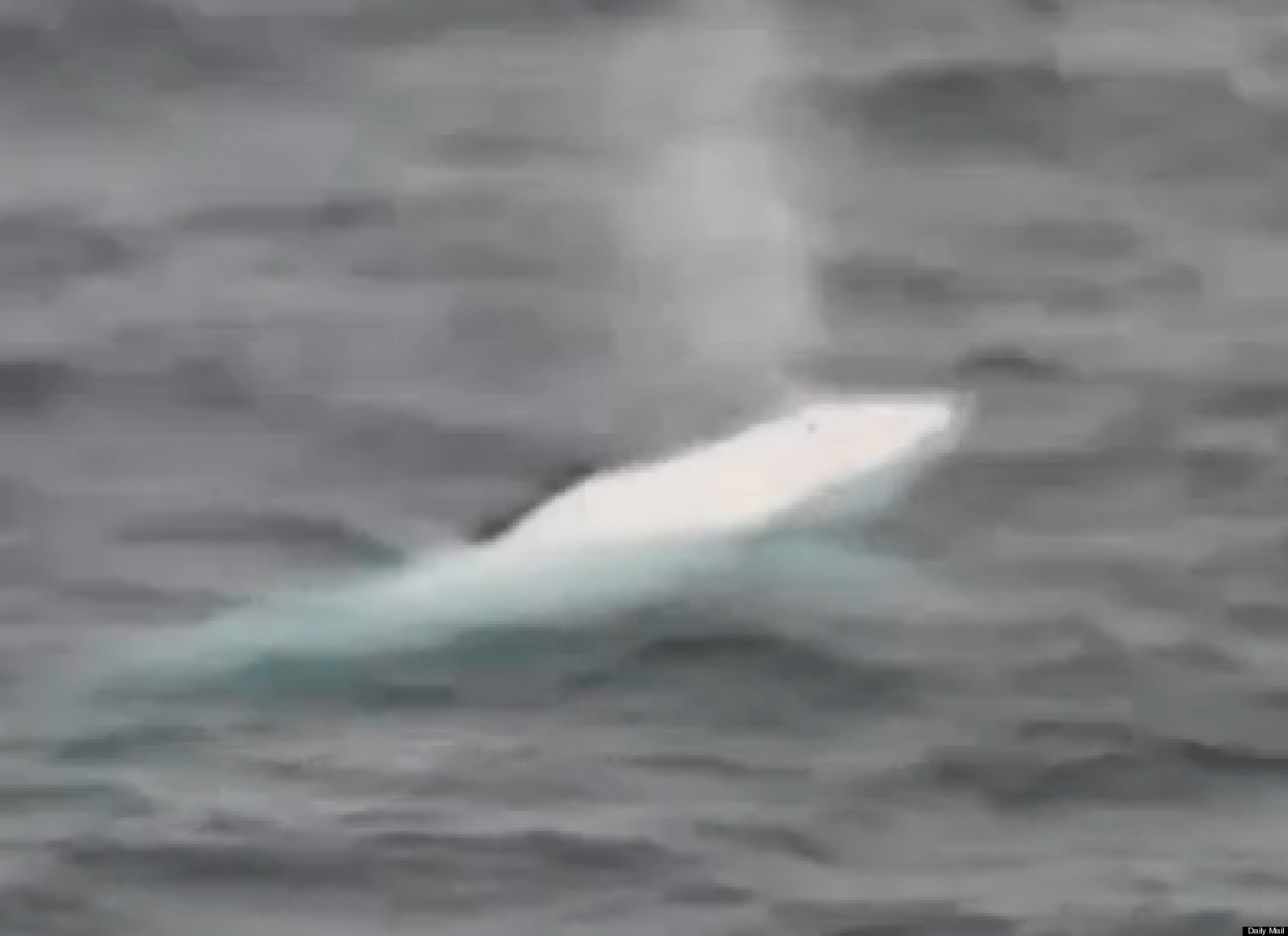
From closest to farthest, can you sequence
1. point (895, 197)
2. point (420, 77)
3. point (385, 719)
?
point (385, 719) → point (895, 197) → point (420, 77)

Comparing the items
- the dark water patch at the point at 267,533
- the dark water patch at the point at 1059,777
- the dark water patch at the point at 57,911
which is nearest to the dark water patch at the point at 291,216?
the dark water patch at the point at 267,533

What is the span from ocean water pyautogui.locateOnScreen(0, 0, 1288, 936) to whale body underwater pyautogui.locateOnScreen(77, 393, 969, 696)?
5.3 inches

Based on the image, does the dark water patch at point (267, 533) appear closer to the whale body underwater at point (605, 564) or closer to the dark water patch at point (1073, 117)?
the whale body underwater at point (605, 564)

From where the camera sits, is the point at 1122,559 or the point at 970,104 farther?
the point at 970,104

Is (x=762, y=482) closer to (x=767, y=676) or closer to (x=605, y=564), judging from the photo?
(x=605, y=564)

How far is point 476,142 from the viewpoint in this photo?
60.9 ft

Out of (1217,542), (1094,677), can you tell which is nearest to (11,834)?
(1094,677)

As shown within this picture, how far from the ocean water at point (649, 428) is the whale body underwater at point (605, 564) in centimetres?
13

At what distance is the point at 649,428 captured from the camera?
15.6 m

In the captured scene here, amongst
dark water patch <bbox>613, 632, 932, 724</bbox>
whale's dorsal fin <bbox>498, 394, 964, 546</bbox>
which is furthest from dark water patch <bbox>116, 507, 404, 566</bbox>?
dark water patch <bbox>613, 632, 932, 724</bbox>

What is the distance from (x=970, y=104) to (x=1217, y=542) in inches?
203

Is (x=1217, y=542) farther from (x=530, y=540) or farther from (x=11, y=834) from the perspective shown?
(x=11, y=834)

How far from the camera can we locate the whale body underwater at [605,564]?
1323cm

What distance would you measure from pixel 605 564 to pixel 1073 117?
5.61m
